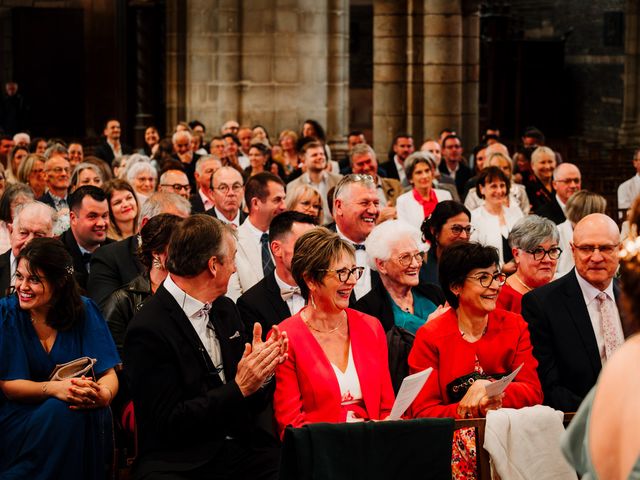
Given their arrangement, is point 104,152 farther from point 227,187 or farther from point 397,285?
point 397,285

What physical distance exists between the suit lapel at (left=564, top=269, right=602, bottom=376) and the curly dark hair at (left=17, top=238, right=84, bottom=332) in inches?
84.3

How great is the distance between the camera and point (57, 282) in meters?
5.32

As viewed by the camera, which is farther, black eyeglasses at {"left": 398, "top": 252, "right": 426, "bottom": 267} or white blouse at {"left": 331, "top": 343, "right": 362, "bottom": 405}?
black eyeglasses at {"left": 398, "top": 252, "right": 426, "bottom": 267}

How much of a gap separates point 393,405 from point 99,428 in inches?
48.6

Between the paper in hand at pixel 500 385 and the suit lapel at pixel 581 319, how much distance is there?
2.35ft

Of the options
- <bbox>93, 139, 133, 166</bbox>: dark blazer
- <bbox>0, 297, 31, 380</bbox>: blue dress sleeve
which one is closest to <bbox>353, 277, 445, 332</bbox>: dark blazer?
<bbox>0, 297, 31, 380</bbox>: blue dress sleeve

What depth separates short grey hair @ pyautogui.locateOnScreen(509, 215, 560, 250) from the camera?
6453mm

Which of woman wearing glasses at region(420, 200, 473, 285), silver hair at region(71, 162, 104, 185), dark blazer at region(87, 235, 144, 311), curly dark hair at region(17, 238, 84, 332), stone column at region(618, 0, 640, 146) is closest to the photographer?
curly dark hair at region(17, 238, 84, 332)

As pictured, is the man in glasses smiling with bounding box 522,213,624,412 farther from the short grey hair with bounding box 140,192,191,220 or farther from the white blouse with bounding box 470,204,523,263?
the white blouse with bounding box 470,204,523,263

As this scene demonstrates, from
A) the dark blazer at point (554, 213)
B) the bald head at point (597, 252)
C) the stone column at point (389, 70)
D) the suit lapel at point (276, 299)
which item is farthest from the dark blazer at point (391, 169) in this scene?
the bald head at point (597, 252)

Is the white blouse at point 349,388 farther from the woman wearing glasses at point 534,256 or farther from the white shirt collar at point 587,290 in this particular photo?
the woman wearing glasses at point 534,256

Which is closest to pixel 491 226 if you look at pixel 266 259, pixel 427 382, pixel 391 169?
pixel 266 259

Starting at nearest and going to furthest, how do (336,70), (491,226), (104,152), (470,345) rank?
(470,345)
(491,226)
(104,152)
(336,70)

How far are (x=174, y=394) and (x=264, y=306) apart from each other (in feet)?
4.01
